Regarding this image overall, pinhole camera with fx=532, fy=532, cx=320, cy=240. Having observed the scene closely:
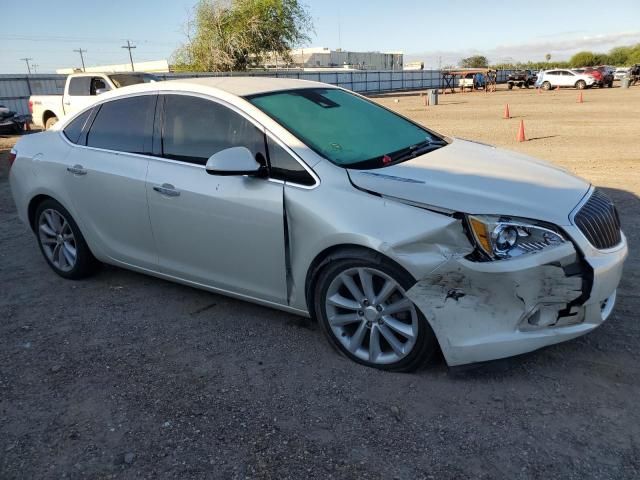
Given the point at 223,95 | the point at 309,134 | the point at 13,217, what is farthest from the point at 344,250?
the point at 13,217

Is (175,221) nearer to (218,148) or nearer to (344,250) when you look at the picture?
(218,148)

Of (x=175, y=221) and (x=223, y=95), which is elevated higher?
(x=223, y=95)

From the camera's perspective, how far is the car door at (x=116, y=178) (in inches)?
155

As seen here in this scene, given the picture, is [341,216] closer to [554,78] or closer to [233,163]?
[233,163]

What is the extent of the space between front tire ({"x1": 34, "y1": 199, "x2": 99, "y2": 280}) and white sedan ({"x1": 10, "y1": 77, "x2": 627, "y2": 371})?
3 centimetres

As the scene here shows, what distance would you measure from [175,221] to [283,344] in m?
1.14

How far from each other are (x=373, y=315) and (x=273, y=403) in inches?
29.2

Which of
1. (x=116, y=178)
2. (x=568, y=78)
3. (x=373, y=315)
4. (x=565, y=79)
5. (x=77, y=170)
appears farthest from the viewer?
(x=565, y=79)

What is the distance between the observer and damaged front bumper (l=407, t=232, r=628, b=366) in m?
2.67

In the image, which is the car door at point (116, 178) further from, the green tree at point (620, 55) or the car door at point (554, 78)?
the green tree at point (620, 55)

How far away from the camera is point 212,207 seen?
11.4 ft

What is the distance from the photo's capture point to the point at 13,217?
23.6ft

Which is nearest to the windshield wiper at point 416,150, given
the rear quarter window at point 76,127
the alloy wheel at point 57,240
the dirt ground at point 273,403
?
the dirt ground at point 273,403

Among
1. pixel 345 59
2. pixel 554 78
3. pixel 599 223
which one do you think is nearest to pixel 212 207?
pixel 599 223
